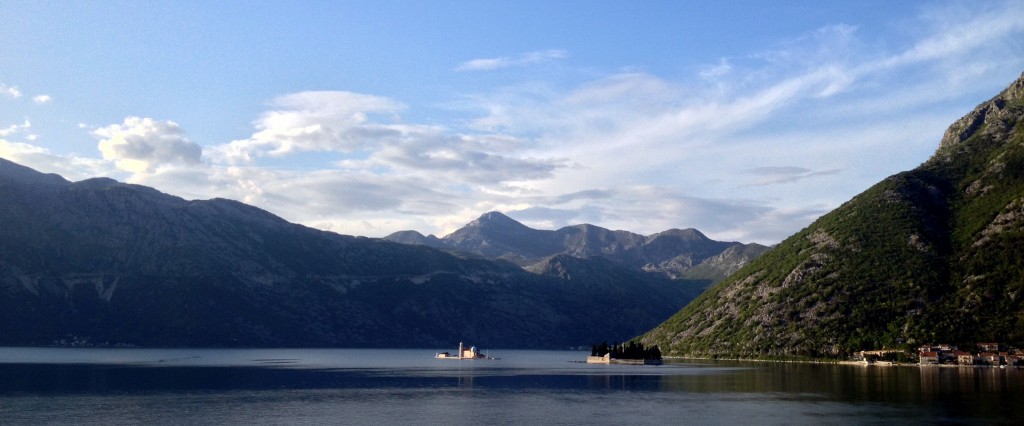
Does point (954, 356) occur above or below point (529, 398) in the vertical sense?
above

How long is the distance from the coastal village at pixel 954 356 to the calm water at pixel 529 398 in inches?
468

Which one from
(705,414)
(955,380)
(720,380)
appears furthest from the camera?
(720,380)

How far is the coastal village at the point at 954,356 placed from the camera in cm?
17712

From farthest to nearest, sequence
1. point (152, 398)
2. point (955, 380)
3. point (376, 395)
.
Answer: point (955, 380) → point (376, 395) → point (152, 398)

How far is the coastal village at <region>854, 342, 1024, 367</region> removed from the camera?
177 metres

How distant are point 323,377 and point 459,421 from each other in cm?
8934

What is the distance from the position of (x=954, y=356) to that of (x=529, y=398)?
114478 millimetres

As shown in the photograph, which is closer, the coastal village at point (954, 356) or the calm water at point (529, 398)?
the calm water at point (529, 398)

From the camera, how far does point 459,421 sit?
89.4 m

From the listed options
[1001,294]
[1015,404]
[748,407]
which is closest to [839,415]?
[748,407]

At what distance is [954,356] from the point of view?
184 metres

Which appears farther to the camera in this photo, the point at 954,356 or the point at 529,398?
the point at 954,356

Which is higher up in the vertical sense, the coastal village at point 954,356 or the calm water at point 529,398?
the coastal village at point 954,356

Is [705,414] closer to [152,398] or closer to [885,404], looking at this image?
[885,404]
